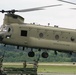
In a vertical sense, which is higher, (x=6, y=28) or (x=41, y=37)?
(x=6, y=28)

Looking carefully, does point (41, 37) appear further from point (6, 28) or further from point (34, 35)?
point (6, 28)

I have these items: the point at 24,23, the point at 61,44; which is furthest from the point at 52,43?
the point at 24,23

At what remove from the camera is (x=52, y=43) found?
1064 inches

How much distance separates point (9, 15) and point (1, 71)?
512 cm

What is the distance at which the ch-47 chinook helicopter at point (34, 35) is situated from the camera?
25.9 metres

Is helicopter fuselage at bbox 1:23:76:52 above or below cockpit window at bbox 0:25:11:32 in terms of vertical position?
below

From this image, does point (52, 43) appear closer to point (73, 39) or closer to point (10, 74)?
point (73, 39)

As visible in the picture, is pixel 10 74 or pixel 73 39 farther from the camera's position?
pixel 73 39

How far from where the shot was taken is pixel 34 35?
87.6ft

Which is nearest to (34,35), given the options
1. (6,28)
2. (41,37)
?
(41,37)

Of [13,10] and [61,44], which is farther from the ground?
[13,10]

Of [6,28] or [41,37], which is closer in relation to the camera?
[6,28]

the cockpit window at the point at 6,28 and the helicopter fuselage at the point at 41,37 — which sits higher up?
the cockpit window at the point at 6,28

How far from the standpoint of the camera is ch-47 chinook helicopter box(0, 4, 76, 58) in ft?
85.0
